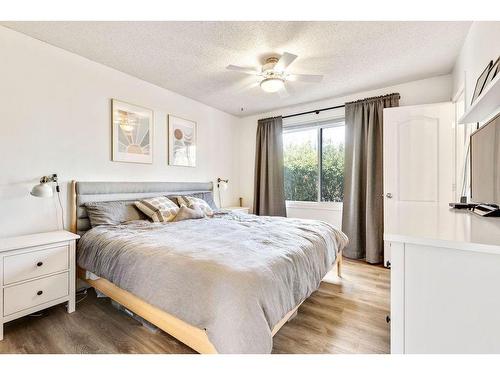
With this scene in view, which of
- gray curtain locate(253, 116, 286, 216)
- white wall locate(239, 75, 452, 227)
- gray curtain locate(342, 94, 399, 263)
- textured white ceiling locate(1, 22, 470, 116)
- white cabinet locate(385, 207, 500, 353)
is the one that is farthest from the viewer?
gray curtain locate(253, 116, 286, 216)

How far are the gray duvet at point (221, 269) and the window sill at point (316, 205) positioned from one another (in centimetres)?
154

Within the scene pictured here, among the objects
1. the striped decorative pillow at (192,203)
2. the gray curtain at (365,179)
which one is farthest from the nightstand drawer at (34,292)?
the gray curtain at (365,179)

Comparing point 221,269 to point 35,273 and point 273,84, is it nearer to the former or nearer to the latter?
point 35,273

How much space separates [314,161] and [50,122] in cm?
354

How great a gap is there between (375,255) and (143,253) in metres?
2.93

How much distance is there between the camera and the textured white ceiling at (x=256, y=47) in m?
2.02

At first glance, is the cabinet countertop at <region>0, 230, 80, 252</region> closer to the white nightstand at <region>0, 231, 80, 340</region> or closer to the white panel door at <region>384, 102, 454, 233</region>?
the white nightstand at <region>0, 231, 80, 340</region>

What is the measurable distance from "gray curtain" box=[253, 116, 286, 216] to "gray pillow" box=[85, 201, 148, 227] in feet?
7.15

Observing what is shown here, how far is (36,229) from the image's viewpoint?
2.21m

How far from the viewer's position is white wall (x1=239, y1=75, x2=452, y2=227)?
298 centimetres

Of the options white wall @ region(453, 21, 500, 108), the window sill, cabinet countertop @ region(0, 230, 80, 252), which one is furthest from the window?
cabinet countertop @ region(0, 230, 80, 252)

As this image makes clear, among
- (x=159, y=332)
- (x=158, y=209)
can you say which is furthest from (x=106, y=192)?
(x=159, y=332)

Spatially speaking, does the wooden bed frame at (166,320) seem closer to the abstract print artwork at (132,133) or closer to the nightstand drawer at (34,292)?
the nightstand drawer at (34,292)
